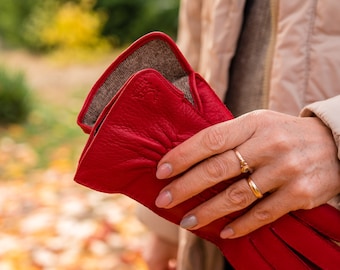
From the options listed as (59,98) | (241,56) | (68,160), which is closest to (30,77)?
(59,98)

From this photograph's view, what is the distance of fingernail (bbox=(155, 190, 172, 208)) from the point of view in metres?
0.98

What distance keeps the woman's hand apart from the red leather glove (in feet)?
0.08

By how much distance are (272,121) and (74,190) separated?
10.5 ft

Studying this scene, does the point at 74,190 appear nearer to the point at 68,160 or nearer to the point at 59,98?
the point at 68,160

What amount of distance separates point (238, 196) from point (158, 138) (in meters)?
0.16

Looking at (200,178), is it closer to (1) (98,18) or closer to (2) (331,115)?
(2) (331,115)

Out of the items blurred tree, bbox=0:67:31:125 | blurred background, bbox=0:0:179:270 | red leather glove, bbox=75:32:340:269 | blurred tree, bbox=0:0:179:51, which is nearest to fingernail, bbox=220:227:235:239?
red leather glove, bbox=75:32:340:269

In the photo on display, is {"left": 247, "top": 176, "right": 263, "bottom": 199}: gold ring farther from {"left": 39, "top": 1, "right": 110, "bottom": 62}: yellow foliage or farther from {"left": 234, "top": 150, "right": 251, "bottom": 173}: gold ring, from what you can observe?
{"left": 39, "top": 1, "right": 110, "bottom": 62}: yellow foliage

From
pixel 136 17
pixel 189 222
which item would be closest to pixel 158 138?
pixel 189 222

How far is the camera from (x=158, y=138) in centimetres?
97

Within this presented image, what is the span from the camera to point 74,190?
4035 mm

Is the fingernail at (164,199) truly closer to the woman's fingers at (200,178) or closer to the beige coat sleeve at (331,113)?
the woman's fingers at (200,178)

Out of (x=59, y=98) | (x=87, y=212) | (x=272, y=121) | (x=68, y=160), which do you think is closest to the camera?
(x=272, y=121)

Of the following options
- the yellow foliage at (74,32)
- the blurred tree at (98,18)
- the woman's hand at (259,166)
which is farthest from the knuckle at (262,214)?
the blurred tree at (98,18)
